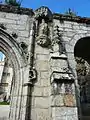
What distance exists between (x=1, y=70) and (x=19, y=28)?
26.9 metres

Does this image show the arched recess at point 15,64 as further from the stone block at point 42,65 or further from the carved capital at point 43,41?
the carved capital at point 43,41

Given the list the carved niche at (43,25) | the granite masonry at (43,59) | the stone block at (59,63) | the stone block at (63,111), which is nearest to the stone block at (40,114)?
the granite masonry at (43,59)

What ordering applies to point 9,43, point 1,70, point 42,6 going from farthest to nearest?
point 1,70, point 42,6, point 9,43

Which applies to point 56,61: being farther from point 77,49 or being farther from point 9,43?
point 77,49

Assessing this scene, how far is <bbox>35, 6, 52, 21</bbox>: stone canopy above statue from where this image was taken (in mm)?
5047

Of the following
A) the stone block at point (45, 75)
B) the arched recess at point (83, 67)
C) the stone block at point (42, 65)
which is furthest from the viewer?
the arched recess at point (83, 67)

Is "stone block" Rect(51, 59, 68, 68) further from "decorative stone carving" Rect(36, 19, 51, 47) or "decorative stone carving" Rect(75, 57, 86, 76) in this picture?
"decorative stone carving" Rect(75, 57, 86, 76)

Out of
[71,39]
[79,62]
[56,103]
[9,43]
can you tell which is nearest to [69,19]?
[71,39]

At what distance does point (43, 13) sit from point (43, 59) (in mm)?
1628

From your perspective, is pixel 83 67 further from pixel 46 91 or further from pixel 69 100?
pixel 69 100

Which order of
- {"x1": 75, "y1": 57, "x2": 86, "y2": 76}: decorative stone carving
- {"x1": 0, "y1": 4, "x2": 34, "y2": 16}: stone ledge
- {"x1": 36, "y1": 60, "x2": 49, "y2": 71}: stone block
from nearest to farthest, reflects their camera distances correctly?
1. {"x1": 36, "y1": 60, "x2": 49, "y2": 71}: stone block
2. {"x1": 0, "y1": 4, "x2": 34, "y2": 16}: stone ledge
3. {"x1": 75, "y1": 57, "x2": 86, "y2": 76}: decorative stone carving

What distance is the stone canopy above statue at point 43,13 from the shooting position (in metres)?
5.05

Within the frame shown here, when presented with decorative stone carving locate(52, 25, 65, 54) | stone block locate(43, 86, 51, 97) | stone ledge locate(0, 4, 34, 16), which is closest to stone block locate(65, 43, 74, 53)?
decorative stone carving locate(52, 25, 65, 54)

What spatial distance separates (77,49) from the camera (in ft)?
19.9
